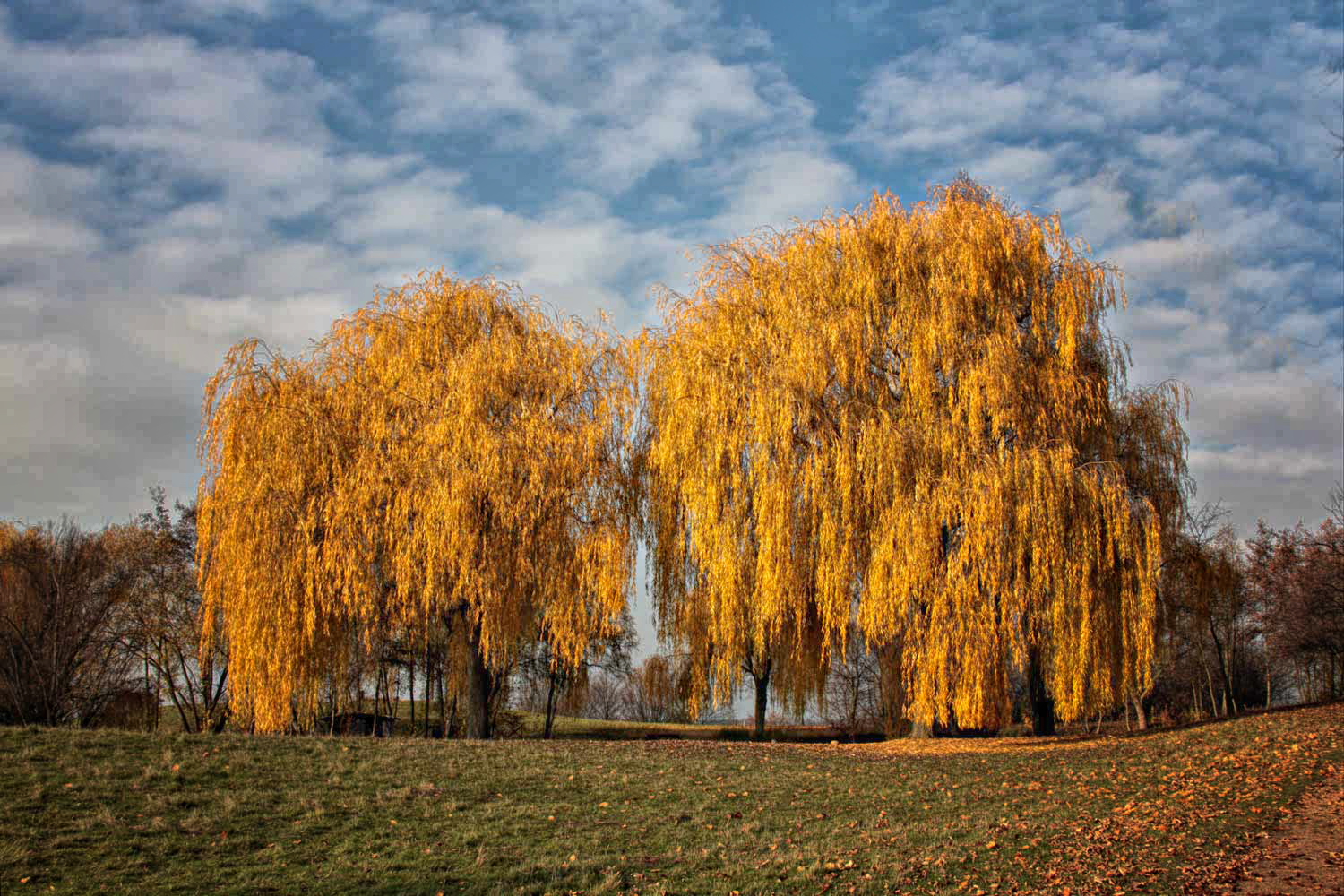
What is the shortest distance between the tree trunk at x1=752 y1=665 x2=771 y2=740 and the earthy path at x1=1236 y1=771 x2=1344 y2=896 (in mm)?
16721

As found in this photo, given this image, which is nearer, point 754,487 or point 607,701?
point 754,487

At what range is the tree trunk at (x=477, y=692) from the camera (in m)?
18.5

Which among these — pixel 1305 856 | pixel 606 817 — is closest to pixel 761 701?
pixel 606 817

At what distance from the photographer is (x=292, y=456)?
1802 cm

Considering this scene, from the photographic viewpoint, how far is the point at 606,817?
10.1 metres

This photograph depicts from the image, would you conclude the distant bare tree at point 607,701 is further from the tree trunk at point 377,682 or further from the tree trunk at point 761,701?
the tree trunk at point 377,682

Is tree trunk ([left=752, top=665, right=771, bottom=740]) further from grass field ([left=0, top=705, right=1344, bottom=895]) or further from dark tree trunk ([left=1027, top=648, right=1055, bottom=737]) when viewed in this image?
grass field ([left=0, top=705, right=1344, bottom=895])

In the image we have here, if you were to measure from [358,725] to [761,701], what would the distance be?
12201 millimetres

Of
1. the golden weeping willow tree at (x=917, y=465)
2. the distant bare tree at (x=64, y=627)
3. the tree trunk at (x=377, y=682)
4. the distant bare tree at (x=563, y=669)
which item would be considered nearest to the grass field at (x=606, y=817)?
the golden weeping willow tree at (x=917, y=465)

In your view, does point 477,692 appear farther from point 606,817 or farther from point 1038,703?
point 1038,703

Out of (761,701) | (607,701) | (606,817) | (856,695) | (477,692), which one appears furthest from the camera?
(607,701)

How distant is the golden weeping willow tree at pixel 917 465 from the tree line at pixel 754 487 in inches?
2.6

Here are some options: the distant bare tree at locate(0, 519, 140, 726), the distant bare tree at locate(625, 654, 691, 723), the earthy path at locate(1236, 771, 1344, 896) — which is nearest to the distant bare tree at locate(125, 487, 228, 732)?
the distant bare tree at locate(0, 519, 140, 726)

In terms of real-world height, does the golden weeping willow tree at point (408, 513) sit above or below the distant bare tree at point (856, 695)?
above
